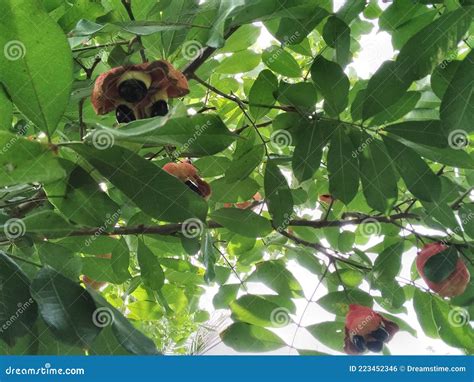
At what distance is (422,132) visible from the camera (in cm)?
89

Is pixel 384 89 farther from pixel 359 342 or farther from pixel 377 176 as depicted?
pixel 359 342

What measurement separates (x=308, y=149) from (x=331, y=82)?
111 mm

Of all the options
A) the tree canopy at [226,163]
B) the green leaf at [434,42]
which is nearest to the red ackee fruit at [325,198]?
the tree canopy at [226,163]

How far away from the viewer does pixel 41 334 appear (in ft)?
2.34

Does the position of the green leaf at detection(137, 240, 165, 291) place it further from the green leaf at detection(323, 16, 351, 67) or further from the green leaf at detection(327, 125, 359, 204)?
the green leaf at detection(323, 16, 351, 67)

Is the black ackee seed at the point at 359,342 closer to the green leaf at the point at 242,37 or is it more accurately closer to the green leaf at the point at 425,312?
the green leaf at the point at 425,312

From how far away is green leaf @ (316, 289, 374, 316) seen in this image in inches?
47.4

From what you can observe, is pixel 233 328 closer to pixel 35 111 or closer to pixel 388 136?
pixel 388 136

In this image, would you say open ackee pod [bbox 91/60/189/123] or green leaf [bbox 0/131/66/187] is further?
open ackee pod [bbox 91/60/189/123]

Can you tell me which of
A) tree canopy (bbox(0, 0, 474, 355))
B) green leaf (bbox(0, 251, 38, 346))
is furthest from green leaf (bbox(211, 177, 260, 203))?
green leaf (bbox(0, 251, 38, 346))

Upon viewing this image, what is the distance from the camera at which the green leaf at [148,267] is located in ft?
3.59

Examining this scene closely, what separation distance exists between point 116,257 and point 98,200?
1.22 feet

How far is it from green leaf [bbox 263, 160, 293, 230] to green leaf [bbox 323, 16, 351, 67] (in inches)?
9.2

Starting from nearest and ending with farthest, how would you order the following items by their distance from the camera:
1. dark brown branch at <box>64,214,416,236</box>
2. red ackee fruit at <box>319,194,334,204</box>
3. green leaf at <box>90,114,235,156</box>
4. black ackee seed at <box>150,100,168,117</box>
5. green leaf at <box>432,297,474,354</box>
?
green leaf at <box>90,114,235,156</box>
black ackee seed at <box>150,100,168,117</box>
dark brown branch at <box>64,214,416,236</box>
green leaf at <box>432,297,474,354</box>
red ackee fruit at <box>319,194,334,204</box>
